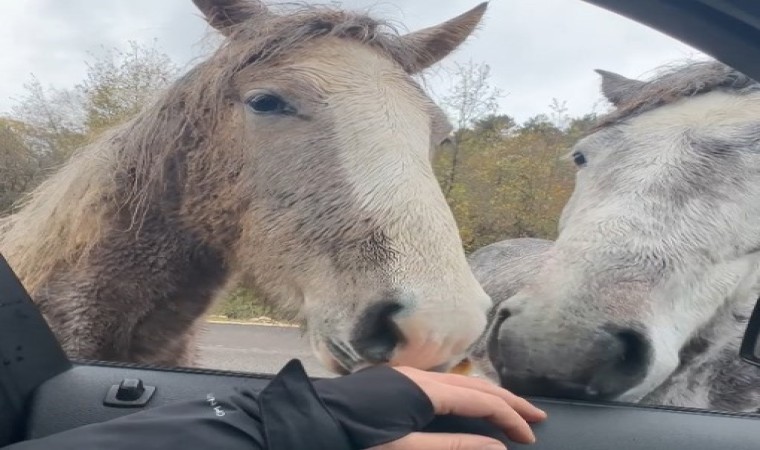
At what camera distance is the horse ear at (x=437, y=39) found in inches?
80.8

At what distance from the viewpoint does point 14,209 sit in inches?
82.4

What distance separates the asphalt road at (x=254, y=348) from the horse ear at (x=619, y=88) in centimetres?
125

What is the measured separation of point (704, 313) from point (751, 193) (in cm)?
41

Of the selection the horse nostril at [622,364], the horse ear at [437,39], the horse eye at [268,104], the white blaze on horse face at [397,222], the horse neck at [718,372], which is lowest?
the horse neck at [718,372]

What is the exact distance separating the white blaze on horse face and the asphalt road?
9 centimetres

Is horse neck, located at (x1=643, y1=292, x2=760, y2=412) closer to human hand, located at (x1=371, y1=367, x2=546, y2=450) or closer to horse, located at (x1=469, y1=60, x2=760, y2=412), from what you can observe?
horse, located at (x1=469, y1=60, x2=760, y2=412)

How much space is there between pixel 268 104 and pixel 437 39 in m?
0.53

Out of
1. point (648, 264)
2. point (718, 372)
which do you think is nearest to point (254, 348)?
point (648, 264)

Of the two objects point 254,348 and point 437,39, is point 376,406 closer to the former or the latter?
point 254,348

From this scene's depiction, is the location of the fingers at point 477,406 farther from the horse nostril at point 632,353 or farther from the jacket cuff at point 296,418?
the horse nostril at point 632,353

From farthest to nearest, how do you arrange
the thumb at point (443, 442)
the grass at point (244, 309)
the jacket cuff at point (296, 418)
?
1. the grass at point (244, 309)
2. the thumb at point (443, 442)
3. the jacket cuff at point (296, 418)

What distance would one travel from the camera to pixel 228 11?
2.10 meters

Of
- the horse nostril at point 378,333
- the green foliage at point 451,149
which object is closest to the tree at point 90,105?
the green foliage at point 451,149

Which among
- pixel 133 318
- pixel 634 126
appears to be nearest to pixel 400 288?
pixel 133 318
